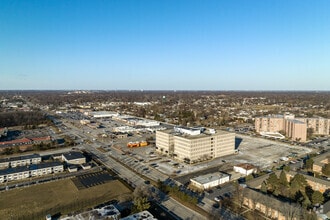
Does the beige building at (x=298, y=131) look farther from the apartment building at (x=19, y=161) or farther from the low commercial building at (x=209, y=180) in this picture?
the apartment building at (x=19, y=161)

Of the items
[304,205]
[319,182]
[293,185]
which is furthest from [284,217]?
[319,182]

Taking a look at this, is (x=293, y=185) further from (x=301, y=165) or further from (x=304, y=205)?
(x=301, y=165)

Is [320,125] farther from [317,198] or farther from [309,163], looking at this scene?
[317,198]

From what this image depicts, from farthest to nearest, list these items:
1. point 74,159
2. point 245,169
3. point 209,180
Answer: point 74,159
point 245,169
point 209,180

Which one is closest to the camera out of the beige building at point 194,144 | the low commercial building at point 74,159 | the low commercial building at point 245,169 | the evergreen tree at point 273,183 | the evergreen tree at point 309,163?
the evergreen tree at point 273,183

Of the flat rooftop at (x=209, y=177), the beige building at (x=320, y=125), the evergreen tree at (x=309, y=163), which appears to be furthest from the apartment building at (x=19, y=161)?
the beige building at (x=320, y=125)

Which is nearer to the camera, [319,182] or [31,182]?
[319,182]

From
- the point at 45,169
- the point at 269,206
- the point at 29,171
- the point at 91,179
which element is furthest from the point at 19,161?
the point at 269,206
